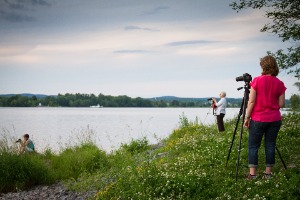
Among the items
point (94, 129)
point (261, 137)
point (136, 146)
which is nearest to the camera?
point (261, 137)

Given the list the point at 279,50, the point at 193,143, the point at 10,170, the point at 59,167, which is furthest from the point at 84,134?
the point at 279,50

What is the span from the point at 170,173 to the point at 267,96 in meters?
3.28

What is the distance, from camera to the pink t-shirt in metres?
9.11

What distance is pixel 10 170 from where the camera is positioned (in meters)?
14.7

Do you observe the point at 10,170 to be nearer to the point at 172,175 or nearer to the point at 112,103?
the point at 172,175

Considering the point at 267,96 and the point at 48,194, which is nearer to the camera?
the point at 267,96

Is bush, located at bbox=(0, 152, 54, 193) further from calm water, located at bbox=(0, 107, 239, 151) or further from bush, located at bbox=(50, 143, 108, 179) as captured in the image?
calm water, located at bbox=(0, 107, 239, 151)

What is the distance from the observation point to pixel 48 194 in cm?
1372

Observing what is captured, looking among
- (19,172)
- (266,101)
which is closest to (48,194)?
(19,172)

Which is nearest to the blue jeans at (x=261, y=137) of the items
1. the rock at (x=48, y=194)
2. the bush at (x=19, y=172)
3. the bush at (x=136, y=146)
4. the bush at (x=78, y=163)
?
the rock at (x=48, y=194)

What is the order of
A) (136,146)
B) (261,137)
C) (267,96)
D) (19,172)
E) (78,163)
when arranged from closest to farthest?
(267,96), (261,137), (19,172), (78,163), (136,146)

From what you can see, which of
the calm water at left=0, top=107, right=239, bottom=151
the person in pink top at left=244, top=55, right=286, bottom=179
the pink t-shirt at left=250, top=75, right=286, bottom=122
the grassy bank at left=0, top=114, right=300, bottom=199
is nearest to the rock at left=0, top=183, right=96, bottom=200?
the grassy bank at left=0, top=114, right=300, bottom=199

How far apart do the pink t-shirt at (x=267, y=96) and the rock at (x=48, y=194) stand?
6088 mm

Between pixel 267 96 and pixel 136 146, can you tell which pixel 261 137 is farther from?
pixel 136 146
